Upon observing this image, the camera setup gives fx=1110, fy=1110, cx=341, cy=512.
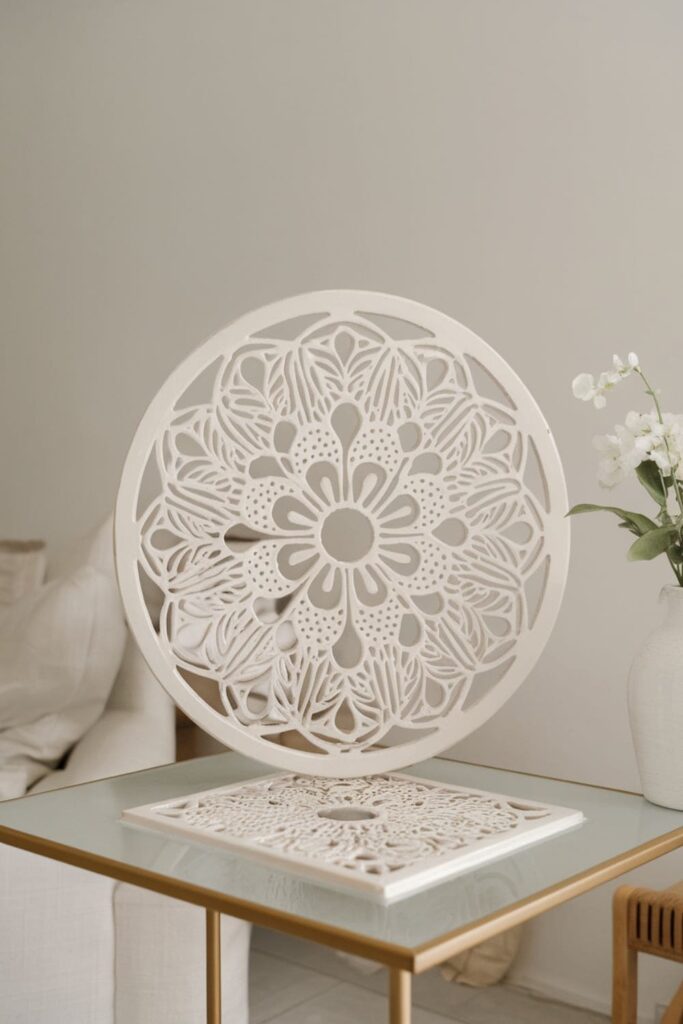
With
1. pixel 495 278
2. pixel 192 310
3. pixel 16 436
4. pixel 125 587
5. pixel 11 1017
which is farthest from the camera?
pixel 16 436

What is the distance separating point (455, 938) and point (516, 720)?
105cm

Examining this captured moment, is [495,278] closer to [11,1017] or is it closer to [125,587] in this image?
[125,587]

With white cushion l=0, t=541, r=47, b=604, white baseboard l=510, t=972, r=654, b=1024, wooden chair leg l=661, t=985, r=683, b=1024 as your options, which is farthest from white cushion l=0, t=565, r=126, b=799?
wooden chair leg l=661, t=985, r=683, b=1024

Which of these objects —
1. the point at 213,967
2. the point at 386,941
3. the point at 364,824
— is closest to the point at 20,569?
the point at 213,967

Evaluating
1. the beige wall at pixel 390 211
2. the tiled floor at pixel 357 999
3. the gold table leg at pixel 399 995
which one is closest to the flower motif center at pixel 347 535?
the beige wall at pixel 390 211

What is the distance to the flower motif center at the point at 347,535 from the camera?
199cm

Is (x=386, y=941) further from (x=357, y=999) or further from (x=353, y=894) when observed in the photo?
(x=357, y=999)

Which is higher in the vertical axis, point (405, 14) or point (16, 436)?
point (405, 14)

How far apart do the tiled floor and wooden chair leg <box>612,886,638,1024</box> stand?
0.59m

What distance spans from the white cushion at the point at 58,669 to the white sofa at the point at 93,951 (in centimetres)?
28

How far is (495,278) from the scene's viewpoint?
1800 mm

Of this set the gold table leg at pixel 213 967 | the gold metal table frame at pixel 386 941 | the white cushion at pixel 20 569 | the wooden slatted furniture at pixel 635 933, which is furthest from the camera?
the white cushion at pixel 20 569

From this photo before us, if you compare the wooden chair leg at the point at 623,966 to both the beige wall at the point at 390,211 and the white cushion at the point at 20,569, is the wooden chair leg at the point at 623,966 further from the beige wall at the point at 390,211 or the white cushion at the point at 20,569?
the white cushion at the point at 20,569

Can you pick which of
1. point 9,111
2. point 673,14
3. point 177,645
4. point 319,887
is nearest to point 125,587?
point 177,645
